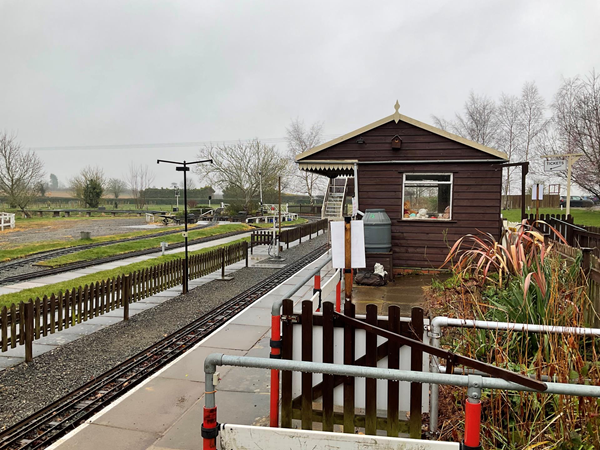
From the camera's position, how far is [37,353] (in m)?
6.14

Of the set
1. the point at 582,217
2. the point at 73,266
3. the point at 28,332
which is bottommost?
the point at 73,266

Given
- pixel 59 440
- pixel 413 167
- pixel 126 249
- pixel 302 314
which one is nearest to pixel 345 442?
pixel 302 314

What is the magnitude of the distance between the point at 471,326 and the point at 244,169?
42736mm

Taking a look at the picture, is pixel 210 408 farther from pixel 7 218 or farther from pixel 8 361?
pixel 7 218

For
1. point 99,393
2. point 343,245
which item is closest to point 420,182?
point 343,245

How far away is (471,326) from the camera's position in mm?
3203

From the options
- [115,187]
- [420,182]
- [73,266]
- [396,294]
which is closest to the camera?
[396,294]

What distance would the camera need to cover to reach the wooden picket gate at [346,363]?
312cm

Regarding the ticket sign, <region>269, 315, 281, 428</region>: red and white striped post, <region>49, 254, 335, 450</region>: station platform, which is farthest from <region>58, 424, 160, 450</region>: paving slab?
the ticket sign

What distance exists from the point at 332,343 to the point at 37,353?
499 cm

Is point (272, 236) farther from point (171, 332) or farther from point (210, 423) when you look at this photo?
point (210, 423)

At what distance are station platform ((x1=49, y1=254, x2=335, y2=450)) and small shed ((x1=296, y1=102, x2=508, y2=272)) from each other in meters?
6.64

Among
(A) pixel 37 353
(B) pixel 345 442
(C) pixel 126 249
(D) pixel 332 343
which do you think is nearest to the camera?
(B) pixel 345 442

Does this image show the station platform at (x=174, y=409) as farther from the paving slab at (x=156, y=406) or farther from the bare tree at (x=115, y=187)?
the bare tree at (x=115, y=187)
